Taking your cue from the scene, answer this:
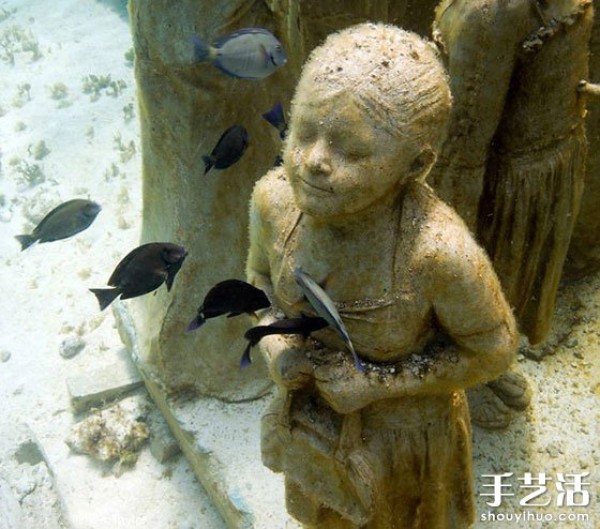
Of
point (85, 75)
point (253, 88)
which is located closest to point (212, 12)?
point (253, 88)

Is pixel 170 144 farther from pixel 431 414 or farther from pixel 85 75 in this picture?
pixel 85 75

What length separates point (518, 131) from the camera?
112 inches

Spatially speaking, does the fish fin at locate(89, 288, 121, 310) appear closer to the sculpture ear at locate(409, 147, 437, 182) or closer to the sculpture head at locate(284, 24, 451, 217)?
the sculpture head at locate(284, 24, 451, 217)

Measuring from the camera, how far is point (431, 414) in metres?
2.19

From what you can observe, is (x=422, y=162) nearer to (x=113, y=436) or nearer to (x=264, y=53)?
(x=264, y=53)

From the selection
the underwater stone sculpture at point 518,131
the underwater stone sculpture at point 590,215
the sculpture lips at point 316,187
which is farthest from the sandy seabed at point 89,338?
the sculpture lips at point 316,187

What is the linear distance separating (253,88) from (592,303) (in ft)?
9.75

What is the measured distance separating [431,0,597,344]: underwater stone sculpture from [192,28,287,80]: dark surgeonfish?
3.06 ft

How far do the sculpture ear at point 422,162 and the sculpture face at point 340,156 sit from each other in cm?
2

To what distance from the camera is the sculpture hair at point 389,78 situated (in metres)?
1.61

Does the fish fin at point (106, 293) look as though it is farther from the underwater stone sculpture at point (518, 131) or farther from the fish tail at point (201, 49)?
the underwater stone sculpture at point (518, 131)

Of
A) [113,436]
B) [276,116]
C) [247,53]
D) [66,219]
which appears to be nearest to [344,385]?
[276,116]

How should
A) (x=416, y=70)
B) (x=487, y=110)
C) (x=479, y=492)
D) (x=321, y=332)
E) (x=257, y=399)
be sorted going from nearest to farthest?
(x=416, y=70)
(x=321, y=332)
(x=487, y=110)
(x=479, y=492)
(x=257, y=399)

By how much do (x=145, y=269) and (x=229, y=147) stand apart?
0.88 metres
